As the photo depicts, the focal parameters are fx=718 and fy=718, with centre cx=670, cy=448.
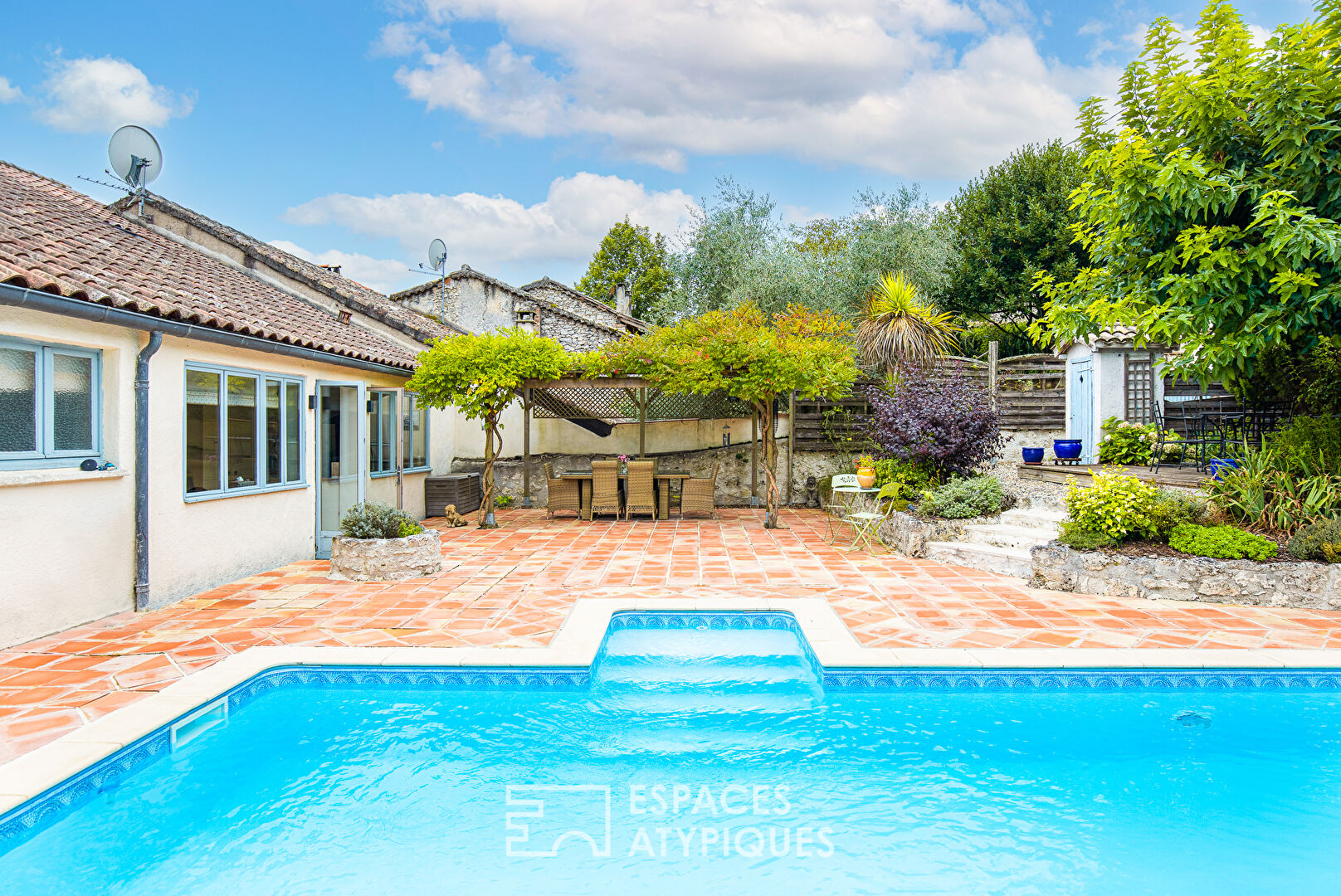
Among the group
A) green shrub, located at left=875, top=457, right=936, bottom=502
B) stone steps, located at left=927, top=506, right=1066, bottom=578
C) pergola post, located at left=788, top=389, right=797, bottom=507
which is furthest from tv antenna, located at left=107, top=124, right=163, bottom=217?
stone steps, located at left=927, top=506, right=1066, bottom=578

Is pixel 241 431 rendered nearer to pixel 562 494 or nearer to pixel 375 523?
pixel 375 523

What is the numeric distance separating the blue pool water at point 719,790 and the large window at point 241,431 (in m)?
3.23

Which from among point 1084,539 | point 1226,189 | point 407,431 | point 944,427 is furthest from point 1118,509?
point 407,431

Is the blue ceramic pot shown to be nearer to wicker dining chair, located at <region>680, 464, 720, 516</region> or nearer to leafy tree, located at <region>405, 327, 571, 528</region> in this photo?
wicker dining chair, located at <region>680, 464, 720, 516</region>

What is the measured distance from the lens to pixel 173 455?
21.1 feet

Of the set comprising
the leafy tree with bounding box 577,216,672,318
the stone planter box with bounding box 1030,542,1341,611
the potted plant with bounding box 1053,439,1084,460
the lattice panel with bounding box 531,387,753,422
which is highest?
the leafy tree with bounding box 577,216,672,318

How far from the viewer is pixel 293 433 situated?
8.39 meters

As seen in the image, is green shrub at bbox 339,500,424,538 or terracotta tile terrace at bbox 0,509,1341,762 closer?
terracotta tile terrace at bbox 0,509,1341,762

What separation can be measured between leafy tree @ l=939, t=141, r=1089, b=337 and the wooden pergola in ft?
33.8

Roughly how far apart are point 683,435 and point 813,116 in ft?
36.2

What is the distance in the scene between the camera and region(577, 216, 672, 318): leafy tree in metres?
36.6

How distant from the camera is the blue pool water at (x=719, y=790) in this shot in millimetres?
2994

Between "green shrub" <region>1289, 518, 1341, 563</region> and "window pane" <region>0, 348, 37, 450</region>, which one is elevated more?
"window pane" <region>0, 348, 37, 450</region>

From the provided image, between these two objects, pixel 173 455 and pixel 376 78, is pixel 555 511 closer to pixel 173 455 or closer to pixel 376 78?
pixel 173 455
